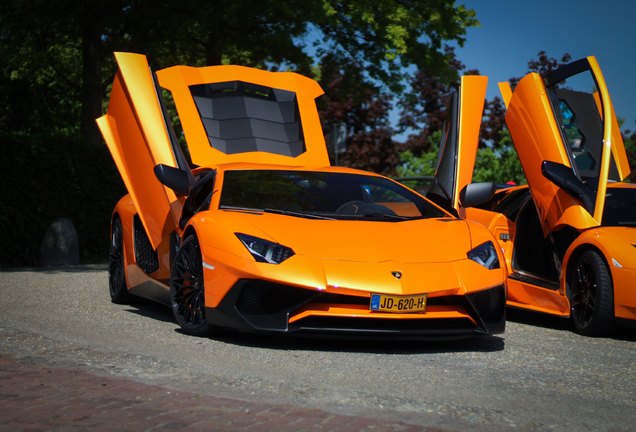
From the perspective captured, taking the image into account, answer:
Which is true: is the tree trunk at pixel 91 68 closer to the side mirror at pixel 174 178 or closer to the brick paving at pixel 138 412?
the side mirror at pixel 174 178

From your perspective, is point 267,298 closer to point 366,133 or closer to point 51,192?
point 51,192

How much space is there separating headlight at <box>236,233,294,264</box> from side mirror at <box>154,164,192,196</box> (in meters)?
1.18

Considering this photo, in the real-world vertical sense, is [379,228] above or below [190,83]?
below

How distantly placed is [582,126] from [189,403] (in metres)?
4.91

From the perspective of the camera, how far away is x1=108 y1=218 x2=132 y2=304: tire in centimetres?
756

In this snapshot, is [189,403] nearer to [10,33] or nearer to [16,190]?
[16,190]

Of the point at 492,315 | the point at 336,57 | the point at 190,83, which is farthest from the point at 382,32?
the point at 492,315

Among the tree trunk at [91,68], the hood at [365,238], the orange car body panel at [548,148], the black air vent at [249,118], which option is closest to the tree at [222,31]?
the tree trunk at [91,68]

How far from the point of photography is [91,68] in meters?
14.9

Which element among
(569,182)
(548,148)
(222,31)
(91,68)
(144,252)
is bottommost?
(144,252)

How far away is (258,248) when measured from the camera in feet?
16.5

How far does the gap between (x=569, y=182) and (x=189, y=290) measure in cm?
338

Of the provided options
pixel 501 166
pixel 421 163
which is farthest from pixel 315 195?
pixel 421 163

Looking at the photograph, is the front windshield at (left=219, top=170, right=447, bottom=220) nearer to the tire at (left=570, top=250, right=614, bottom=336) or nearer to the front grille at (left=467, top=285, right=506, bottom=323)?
the front grille at (left=467, top=285, right=506, bottom=323)
